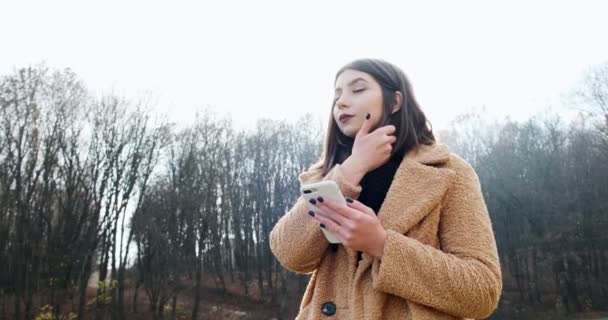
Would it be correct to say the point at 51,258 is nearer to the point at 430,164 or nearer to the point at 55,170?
the point at 55,170

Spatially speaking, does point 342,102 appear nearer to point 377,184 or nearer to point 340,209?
point 377,184

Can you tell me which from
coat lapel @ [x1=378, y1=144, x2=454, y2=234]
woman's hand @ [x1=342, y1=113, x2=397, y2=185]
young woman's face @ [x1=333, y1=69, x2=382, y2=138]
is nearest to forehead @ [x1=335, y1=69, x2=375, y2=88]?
young woman's face @ [x1=333, y1=69, x2=382, y2=138]

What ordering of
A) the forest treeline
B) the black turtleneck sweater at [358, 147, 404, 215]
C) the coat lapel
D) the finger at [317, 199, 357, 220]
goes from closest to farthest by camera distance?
the finger at [317, 199, 357, 220], the coat lapel, the black turtleneck sweater at [358, 147, 404, 215], the forest treeline

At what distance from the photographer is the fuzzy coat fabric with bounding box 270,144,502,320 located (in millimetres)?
1292

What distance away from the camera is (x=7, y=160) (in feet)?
62.4

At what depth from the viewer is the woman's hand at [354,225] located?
1.27m

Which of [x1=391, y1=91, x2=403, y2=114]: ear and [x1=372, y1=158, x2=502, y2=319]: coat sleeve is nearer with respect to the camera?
[x1=372, y1=158, x2=502, y2=319]: coat sleeve

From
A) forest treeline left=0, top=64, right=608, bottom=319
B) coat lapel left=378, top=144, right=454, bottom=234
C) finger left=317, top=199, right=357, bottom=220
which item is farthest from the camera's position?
forest treeline left=0, top=64, right=608, bottom=319

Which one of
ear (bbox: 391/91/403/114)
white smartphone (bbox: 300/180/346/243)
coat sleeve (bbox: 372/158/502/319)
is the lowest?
coat sleeve (bbox: 372/158/502/319)

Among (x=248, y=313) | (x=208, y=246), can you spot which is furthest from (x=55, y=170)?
(x=248, y=313)

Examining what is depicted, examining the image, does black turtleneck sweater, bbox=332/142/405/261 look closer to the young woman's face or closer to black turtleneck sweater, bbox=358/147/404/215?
black turtleneck sweater, bbox=358/147/404/215

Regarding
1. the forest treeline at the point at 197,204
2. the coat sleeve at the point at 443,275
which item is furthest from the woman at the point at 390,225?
the forest treeline at the point at 197,204

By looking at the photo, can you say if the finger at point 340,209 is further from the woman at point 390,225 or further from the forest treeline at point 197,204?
the forest treeline at point 197,204

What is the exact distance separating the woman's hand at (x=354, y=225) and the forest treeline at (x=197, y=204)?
21.1 meters
